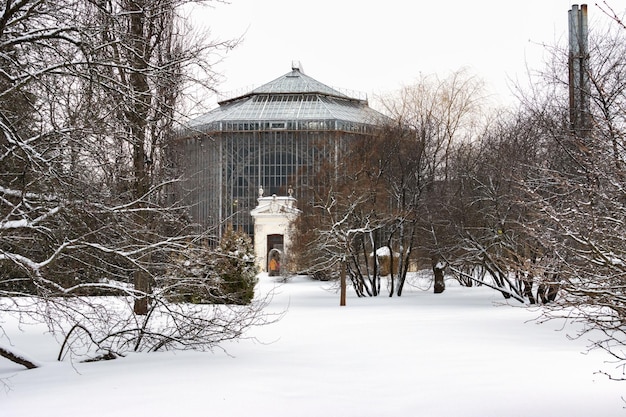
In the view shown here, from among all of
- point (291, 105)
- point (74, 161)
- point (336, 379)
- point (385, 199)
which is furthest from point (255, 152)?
point (336, 379)

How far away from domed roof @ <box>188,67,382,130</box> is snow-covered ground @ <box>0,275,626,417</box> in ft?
144

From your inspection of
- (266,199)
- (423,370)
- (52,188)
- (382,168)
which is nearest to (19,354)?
(52,188)

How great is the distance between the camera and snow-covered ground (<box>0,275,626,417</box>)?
695 centimetres

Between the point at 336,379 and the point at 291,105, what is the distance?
51.9 meters

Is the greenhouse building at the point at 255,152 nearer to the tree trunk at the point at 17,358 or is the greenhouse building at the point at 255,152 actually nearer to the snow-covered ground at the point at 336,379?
the snow-covered ground at the point at 336,379

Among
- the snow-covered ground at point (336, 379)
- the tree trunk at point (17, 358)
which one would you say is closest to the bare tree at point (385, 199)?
the snow-covered ground at point (336, 379)

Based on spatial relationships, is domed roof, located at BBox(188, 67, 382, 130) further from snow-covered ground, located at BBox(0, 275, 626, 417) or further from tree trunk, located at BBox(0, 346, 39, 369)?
tree trunk, located at BBox(0, 346, 39, 369)

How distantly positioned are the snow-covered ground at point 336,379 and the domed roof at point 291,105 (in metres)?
43.8

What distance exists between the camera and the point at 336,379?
8.52 m

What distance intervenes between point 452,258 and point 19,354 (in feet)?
59.2

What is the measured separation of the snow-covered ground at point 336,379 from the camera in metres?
6.95

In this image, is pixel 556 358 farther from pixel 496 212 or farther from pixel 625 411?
pixel 496 212

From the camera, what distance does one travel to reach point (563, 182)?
5.96 meters

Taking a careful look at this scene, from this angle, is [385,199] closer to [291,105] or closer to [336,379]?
[336,379]
